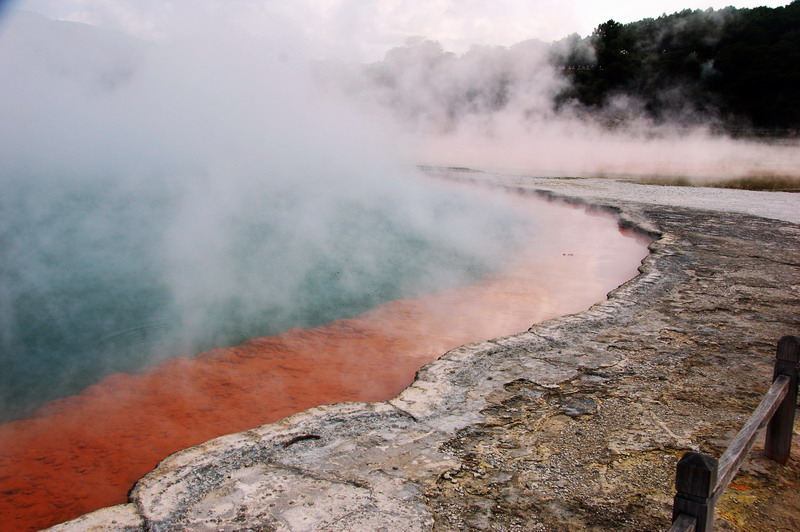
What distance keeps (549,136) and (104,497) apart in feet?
73.7

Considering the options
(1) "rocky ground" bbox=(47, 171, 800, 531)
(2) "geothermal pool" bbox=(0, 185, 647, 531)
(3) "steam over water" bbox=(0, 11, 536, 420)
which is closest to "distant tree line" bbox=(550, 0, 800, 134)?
(3) "steam over water" bbox=(0, 11, 536, 420)

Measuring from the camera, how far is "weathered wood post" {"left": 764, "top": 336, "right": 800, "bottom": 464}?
1.97 m

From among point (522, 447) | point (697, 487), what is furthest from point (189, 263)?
point (697, 487)

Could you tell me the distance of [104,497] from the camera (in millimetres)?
2154

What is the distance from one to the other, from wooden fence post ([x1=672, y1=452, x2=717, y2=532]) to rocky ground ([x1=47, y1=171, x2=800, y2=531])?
48 cm

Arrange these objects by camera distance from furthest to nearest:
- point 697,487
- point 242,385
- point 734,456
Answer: point 242,385 → point 734,456 → point 697,487

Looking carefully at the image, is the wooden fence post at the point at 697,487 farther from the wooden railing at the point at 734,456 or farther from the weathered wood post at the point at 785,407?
the weathered wood post at the point at 785,407

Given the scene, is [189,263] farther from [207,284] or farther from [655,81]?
[655,81]

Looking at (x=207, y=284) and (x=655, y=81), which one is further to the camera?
(x=655, y=81)

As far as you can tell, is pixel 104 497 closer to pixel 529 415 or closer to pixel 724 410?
pixel 529 415

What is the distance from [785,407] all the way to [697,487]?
100 centimetres

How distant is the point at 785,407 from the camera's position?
1995mm

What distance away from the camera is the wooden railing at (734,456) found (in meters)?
1.26

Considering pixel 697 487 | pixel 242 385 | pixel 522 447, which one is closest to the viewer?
pixel 697 487
